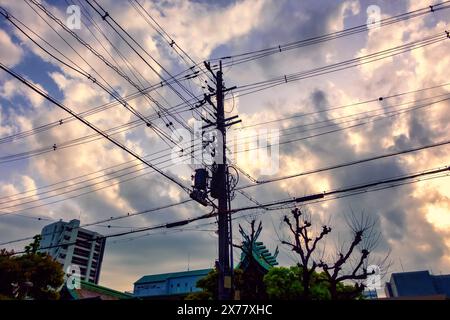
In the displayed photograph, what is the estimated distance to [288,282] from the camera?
19000 mm

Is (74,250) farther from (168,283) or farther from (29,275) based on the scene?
(29,275)

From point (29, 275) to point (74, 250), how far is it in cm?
8127

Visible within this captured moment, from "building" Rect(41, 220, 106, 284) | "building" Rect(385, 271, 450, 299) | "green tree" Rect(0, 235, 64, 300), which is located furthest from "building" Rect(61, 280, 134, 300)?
"building" Rect(385, 271, 450, 299)

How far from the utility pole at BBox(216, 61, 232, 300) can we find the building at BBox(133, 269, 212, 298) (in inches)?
1783

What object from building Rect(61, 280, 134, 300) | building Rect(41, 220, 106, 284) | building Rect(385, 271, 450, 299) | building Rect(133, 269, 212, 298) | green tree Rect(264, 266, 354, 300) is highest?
building Rect(41, 220, 106, 284)

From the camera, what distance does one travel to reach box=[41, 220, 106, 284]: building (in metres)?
88.6

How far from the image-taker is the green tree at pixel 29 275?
22.2m

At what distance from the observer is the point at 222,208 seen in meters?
12.0

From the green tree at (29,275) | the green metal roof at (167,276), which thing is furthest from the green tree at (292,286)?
the green metal roof at (167,276)

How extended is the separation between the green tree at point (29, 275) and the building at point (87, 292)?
5.42 m

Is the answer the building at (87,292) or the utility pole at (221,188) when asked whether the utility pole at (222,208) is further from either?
the building at (87,292)

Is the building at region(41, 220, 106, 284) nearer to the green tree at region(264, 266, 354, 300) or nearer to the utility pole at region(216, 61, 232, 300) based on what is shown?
the green tree at region(264, 266, 354, 300)
